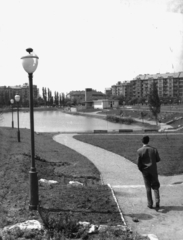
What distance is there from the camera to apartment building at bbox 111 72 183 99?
29.7m

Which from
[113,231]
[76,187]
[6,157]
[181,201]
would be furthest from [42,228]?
[6,157]

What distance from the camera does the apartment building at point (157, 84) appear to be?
29.7 metres

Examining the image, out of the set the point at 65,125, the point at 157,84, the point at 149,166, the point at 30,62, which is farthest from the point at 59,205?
the point at 65,125

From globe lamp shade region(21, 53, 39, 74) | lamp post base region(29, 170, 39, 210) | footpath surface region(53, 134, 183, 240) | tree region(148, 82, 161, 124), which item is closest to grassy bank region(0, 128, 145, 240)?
lamp post base region(29, 170, 39, 210)

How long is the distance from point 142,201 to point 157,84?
32.5 metres

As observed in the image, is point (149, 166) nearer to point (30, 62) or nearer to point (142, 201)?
point (142, 201)

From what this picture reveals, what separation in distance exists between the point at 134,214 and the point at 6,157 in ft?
Answer: 23.2

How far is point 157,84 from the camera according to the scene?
3762cm

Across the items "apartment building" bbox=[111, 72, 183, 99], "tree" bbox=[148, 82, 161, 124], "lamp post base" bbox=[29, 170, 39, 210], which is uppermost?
"apartment building" bbox=[111, 72, 183, 99]

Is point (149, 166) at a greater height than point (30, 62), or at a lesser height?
lesser

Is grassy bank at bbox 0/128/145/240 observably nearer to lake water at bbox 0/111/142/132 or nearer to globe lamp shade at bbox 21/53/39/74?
globe lamp shade at bbox 21/53/39/74

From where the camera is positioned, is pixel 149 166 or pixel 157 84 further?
pixel 157 84

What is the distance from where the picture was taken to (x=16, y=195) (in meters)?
6.68

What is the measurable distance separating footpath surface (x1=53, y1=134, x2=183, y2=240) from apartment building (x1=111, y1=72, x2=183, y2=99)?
57.6 ft
